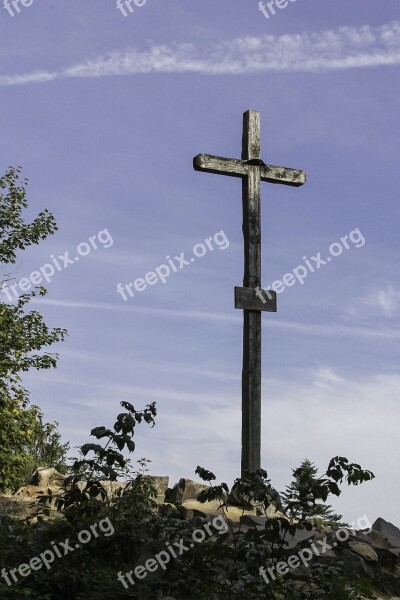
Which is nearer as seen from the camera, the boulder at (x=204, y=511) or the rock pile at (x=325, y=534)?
the rock pile at (x=325, y=534)

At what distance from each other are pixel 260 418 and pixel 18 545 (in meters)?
5.16

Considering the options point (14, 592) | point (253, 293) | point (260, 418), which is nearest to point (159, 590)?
point (14, 592)

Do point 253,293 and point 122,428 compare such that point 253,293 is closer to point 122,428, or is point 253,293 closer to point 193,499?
point 193,499

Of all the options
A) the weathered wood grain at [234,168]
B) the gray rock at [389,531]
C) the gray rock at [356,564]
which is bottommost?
the gray rock at [356,564]

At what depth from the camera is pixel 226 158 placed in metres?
12.5

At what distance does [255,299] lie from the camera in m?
11.9

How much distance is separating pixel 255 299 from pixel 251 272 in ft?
1.50

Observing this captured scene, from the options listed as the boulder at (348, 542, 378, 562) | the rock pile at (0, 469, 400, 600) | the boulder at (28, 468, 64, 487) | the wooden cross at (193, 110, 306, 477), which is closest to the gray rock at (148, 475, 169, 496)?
the rock pile at (0, 469, 400, 600)

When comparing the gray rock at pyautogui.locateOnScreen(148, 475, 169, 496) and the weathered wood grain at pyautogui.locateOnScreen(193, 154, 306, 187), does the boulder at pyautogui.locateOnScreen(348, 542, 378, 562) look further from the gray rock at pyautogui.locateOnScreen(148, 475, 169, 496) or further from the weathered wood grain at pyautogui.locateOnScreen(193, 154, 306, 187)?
the weathered wood grain at pyautogui.locateOnScreen(193, 154, 306, 187)

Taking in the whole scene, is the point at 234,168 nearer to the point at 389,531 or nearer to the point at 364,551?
the point at 389,531

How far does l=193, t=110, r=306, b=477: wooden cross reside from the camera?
1163 centimetres

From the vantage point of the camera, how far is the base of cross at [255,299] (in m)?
11.8

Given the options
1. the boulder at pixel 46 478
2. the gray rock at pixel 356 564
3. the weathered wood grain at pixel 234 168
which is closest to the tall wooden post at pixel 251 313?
the weathered wood grain at pixel 234 168

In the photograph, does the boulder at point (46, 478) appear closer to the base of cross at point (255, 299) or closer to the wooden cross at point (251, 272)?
the wooden cross at point (251, 272)
